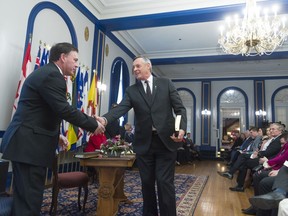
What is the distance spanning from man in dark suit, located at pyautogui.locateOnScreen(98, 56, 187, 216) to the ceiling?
3709mm

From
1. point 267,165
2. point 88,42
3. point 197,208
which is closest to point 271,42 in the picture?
point 267,165

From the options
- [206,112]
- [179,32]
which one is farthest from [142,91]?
[206,112]

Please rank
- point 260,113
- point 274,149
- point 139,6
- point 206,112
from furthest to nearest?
point 206,112 < point 260,113 < point 139,6 < point 274,149

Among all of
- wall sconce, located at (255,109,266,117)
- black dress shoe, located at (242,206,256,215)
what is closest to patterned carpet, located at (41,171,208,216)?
black dress shoe, located at (242,206,256,215)

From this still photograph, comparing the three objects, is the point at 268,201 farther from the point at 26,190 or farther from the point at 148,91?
the point at 26,190

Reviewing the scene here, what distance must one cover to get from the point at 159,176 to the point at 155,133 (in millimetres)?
345

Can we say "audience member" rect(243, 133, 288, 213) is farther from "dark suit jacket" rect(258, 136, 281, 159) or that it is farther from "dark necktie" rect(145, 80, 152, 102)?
"dark necktie" rect(145, 80, 152, 102)

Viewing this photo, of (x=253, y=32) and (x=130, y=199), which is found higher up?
(x=253, y=32)

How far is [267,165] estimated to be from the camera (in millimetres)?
3109

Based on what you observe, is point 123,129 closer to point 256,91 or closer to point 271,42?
point 271,42

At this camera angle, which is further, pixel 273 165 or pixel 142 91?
pixel 273 165

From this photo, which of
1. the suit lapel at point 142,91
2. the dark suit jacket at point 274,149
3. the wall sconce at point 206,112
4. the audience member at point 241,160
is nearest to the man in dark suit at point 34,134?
the suit lapel at point 142,91

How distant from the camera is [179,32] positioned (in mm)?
6988

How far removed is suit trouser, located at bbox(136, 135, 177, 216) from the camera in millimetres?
1876
